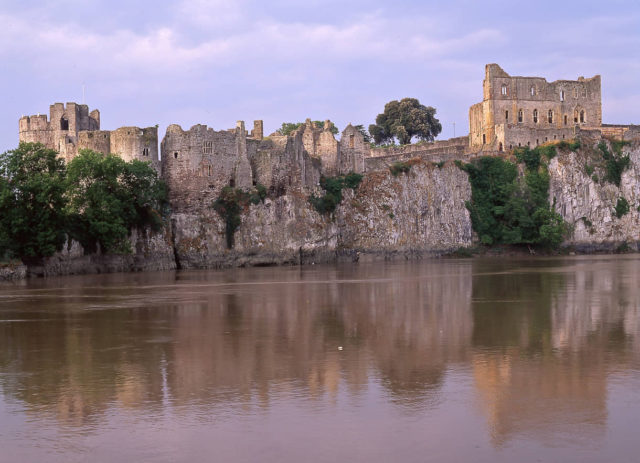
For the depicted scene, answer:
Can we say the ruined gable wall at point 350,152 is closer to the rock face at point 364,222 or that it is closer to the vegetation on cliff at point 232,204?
the rock face at point 364,222

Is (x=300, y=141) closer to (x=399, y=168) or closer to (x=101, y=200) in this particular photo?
(x=399, y=168)

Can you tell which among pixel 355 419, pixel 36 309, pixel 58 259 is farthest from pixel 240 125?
pixel 355 419

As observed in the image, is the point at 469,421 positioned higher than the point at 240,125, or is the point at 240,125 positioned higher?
the point at 240,125

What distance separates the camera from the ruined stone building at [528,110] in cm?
7438

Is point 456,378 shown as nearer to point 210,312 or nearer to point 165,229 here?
point 210,312

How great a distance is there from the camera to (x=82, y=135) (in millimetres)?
53219

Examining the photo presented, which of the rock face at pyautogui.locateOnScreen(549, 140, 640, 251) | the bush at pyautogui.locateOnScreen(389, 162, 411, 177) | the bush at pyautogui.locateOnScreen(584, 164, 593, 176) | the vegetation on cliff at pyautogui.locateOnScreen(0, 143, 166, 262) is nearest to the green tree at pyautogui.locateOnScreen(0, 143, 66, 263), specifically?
the vegetation on cliff at pyautogui.locateOnScreen(0, 143, 166, 262)

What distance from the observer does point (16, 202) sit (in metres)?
41.9

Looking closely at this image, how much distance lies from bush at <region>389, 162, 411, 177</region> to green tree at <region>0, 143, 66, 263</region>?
3115 cm

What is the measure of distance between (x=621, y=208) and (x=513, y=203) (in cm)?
1357

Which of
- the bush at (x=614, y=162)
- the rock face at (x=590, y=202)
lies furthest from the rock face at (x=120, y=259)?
the bush at (x=614, y=162)

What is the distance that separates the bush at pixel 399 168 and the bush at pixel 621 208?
2219cm

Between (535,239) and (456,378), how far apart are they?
2207 inches

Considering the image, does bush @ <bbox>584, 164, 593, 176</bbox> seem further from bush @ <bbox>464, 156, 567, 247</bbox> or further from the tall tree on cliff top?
the tall tree on cliff top
